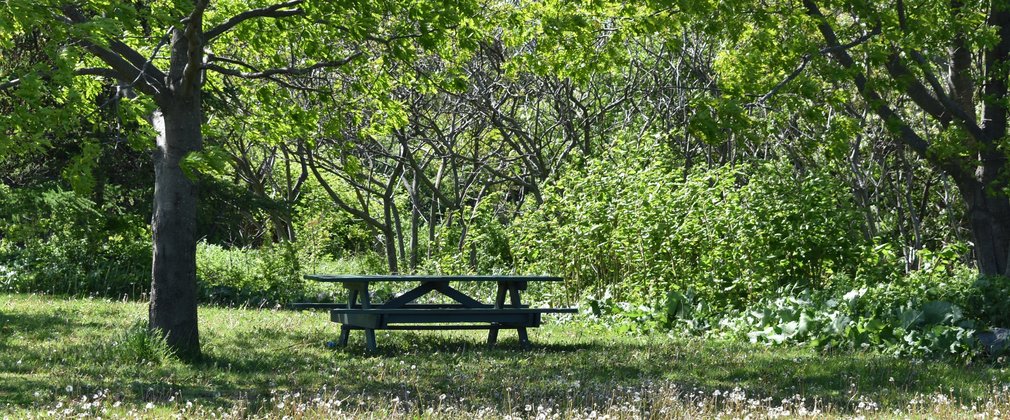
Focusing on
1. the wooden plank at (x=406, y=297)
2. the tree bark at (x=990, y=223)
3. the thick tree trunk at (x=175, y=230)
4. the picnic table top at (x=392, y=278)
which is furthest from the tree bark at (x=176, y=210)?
the tree bark at (x=990, y=223)

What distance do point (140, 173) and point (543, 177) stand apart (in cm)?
670

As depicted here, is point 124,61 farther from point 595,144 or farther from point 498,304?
point 595,144

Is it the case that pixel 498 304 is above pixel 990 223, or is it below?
below

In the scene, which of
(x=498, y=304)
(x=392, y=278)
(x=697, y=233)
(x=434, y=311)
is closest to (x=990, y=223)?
(x=697, y=233)

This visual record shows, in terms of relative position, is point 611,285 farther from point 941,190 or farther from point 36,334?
point 941,190

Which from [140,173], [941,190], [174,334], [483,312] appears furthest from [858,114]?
[174,334]

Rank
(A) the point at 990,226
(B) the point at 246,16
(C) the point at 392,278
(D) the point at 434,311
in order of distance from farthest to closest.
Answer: (A) the point at 990,226, (D) the point at 434,311, (C) the point at 392,278, (B) the point at 246,16

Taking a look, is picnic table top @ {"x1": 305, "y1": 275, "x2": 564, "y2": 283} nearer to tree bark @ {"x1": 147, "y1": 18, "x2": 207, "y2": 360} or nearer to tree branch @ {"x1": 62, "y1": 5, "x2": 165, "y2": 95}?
tree bark @ {"x1": 147, "y1": 18, "x2": 207, "y2": 360}

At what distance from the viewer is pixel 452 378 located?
743 centimetres

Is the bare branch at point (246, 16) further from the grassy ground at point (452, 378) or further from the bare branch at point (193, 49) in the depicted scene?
the grassy ground at point (452, 378)

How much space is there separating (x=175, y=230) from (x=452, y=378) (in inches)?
97.0

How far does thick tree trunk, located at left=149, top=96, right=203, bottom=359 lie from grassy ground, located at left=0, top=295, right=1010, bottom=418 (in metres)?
0.25

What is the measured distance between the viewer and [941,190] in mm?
21062

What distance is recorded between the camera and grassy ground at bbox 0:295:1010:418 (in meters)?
5.89
